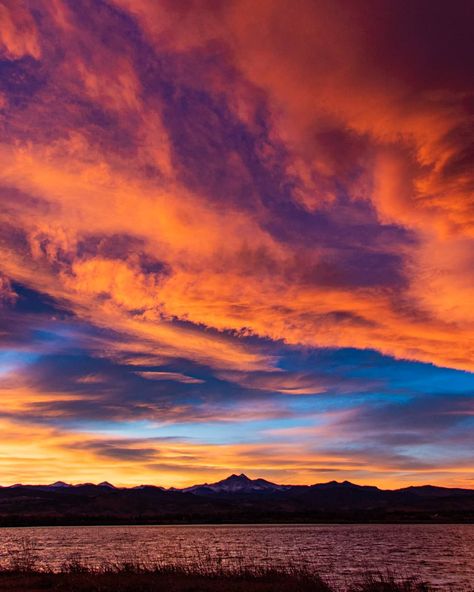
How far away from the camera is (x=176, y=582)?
33.2 meters

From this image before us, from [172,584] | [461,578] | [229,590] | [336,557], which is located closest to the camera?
[229,590]

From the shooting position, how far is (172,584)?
32.2m

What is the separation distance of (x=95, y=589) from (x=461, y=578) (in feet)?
104

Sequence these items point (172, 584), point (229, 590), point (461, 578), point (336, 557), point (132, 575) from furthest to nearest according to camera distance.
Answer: point (336, 557)
point (461, 578)
point (132, 575)
point (172, 584)
point (229, 590)

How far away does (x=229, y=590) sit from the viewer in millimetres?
30141

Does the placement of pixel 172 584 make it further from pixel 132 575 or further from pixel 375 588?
pixel 375 588

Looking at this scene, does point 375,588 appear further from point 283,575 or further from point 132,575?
point 132,575

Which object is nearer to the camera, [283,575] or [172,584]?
[172,584]

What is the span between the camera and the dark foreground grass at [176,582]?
3106cm

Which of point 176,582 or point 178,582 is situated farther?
point 176,582

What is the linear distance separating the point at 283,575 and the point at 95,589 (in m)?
12.2

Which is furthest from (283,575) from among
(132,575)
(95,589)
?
(95,589)

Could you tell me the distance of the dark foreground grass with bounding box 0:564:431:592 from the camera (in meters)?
31.1

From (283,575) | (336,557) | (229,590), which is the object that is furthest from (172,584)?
(336,557)
